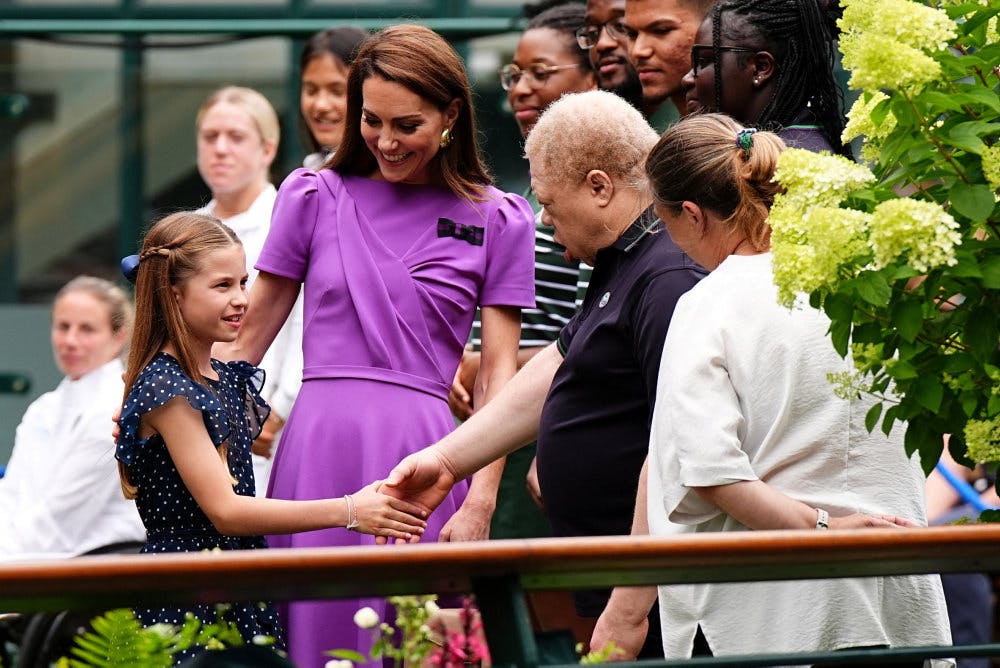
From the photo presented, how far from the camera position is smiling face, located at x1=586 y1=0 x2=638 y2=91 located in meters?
5.12

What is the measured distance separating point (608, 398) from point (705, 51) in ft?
3.10

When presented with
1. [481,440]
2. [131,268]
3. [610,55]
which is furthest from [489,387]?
[610,55]

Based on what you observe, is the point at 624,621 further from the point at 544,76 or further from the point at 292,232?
the point at 544,76

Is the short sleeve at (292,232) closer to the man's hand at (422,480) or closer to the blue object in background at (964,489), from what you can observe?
the man's hand at (422,480)

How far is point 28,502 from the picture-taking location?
579cm

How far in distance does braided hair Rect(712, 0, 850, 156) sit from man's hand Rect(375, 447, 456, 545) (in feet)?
3.74

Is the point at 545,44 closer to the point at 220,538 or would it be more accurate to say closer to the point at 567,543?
the point at 220,538

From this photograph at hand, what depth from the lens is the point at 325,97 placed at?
551 centimetres

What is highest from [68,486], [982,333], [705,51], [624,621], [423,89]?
[705,51]

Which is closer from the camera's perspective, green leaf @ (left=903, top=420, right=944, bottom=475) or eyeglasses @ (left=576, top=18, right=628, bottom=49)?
green leaf @ (left=903, top=420, right=944, bottom=475)

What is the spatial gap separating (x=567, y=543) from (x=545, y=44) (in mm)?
3415

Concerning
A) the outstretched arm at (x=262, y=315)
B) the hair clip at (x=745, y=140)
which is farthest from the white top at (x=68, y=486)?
the hair clip at (x=745, y=140)

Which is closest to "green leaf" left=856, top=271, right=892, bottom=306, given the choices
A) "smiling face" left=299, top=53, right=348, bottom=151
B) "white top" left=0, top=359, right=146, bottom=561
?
"smiling face" left=299, top=53, right=348, bottom=151

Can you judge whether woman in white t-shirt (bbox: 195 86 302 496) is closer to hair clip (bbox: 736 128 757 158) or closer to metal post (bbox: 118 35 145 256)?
hair clip (bbox: 736 128 757 158)
